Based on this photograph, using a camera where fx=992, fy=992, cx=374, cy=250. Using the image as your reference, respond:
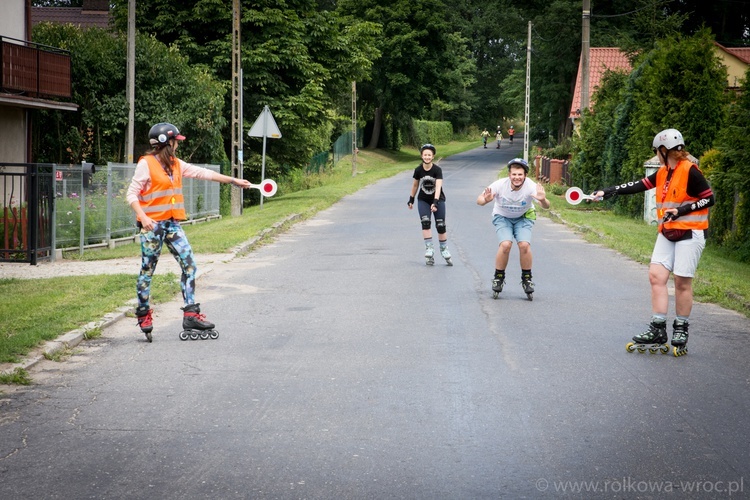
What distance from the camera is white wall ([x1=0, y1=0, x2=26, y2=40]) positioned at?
78.4 feet

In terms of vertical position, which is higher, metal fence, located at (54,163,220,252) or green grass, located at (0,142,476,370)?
metal fence, located at (54,163,220,252)

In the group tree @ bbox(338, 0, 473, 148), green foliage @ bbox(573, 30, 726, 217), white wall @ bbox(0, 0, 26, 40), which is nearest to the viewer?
green foliage @ bbox(573, 30, 726, 217)

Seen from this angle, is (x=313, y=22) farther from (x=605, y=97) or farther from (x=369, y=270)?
(x=369, y=270)

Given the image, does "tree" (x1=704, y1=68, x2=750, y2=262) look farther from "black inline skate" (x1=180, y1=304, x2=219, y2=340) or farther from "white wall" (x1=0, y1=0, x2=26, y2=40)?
"white wall" (x1=0, y1=0, x2=26, y2=40)

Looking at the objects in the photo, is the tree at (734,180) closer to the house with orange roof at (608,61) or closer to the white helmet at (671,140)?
the white helmet at (671,140)

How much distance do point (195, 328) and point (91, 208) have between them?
32.1 ft

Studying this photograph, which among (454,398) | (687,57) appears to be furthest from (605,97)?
(454,398)

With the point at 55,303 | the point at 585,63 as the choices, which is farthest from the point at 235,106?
the point at 55,303

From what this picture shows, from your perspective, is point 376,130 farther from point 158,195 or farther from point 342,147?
point 158,195

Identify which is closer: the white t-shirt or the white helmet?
the white helmet

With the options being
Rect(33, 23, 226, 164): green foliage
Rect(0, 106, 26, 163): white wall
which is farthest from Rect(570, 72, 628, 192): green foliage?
Rect(0, 106, 26, 163): white wall

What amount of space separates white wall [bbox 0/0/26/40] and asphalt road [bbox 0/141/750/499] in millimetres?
14902

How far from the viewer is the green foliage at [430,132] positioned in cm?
8296

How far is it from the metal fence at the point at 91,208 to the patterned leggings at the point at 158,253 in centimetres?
813
